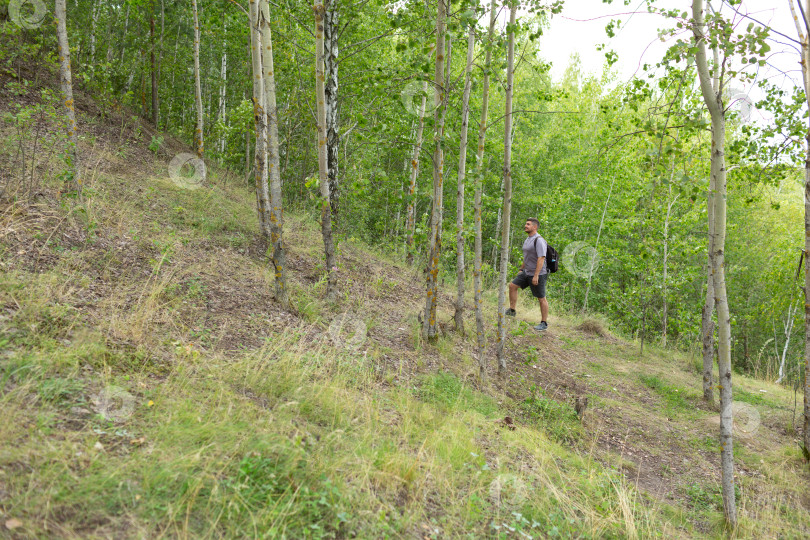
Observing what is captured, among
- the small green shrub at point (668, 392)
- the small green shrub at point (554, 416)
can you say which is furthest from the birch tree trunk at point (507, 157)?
the small green shrub at point (668, 392)

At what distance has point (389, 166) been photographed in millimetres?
18844

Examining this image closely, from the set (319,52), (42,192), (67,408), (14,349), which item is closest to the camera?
(67,408)

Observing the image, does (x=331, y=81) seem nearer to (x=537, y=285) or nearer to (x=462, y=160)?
(x=462, y=160)

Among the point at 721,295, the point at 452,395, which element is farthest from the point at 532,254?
the point at 721,295

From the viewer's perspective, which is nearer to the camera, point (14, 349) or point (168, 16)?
point (14, 349)

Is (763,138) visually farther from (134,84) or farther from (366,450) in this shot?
(134,84)

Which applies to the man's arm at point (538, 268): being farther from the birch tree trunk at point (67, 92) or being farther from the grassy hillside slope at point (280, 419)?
the birch tree trunk at point (67, 92)

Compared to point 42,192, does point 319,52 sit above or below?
above

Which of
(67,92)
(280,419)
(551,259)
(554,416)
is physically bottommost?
(554,416)

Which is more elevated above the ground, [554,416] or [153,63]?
[153,63]

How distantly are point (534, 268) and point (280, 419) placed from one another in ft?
20.1

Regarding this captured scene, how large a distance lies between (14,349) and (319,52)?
4418mm

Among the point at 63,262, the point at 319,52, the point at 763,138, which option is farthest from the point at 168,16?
the point at 763,138

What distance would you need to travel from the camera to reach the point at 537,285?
812 centimetres
